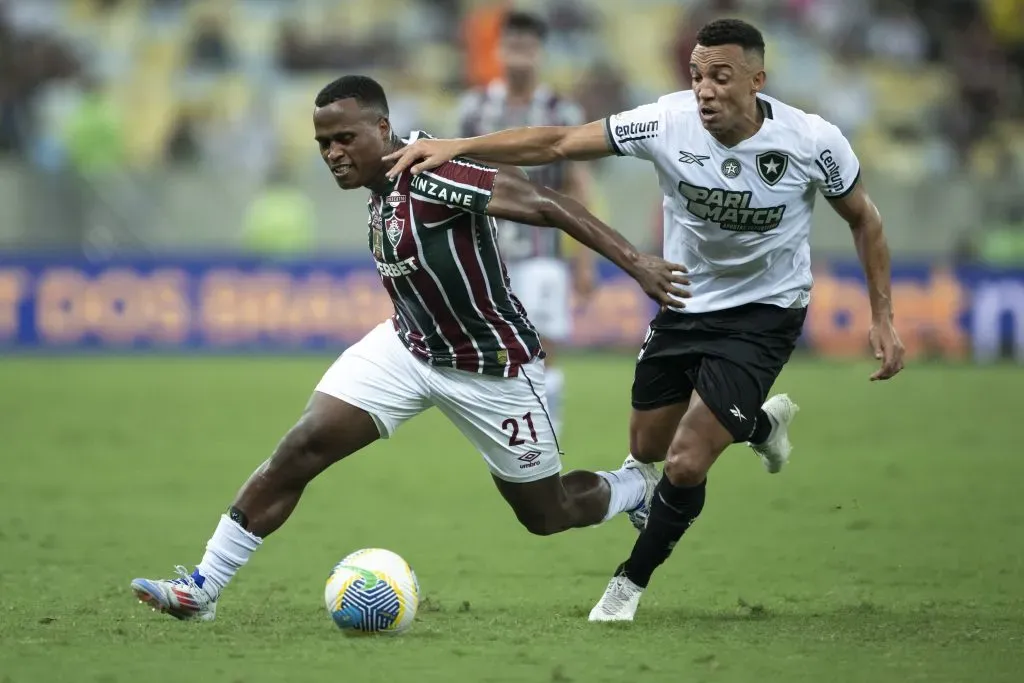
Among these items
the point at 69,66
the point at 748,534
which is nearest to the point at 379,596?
the point at 748,534

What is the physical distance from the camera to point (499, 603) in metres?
7.21

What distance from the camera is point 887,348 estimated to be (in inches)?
270

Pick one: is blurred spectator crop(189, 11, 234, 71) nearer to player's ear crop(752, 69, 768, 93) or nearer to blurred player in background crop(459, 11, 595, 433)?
blurred player in background crop(459, 11, 595, 433)

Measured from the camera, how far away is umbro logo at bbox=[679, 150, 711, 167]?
22.3 feet

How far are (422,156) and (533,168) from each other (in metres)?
5.10

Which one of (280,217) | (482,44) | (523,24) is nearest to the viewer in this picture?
(523,24)

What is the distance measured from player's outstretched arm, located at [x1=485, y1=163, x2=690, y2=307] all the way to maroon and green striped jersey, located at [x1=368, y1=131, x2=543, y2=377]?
0.25ft

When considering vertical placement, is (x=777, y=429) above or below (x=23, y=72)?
below

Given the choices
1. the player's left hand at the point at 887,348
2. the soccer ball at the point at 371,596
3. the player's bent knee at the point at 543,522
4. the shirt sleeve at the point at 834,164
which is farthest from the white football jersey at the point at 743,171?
the soccer ball at the point at 371,596

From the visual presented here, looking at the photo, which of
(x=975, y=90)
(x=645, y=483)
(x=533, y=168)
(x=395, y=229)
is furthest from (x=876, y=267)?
(x=975, y=90)

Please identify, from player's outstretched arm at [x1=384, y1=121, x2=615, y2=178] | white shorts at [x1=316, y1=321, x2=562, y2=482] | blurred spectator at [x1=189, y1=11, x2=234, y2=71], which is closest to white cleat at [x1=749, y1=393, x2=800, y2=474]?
white shorts at [x1=316, y1=321, x2=562, y2=482]

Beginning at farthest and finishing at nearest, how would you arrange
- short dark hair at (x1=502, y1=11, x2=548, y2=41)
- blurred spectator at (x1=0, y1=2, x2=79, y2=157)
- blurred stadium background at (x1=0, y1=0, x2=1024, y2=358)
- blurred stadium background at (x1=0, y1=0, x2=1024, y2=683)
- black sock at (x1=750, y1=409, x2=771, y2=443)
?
blurred spectator at (x1=0, y1=2, x2=79, y2=157) < blurred stadium background at (x1=0, y1=0, x2=1024, y2=358) < short dark hair at (x1=502, y1=11, x2=548, y2=41) < black sock at (x1=750, y1=409, x2=771, y2=443) < blurred stadium background at (x1=0, y1=0, x2=1024, y2=683)

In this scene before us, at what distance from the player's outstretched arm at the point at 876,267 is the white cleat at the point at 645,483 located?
48.3 inches

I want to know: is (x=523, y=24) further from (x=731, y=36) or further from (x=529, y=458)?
(x=529, y=458)
